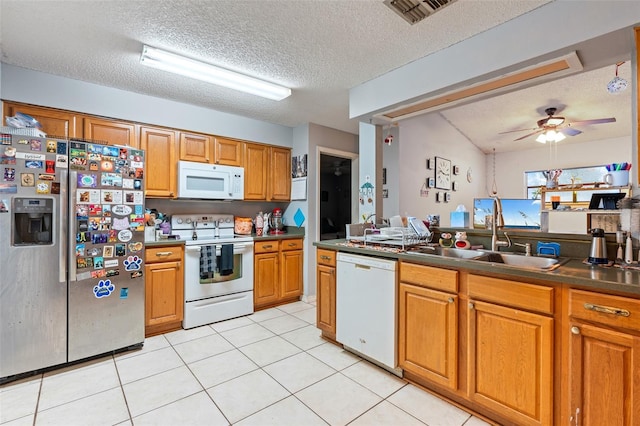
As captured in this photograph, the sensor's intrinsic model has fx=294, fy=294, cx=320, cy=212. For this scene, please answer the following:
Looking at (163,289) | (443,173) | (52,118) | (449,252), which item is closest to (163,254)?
(163,289)

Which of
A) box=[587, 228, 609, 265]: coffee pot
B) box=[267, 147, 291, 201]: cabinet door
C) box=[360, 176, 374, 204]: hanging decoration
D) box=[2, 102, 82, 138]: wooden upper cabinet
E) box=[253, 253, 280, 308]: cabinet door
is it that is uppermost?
box=[2, 102, 82, 138]: wooden upper cabinet

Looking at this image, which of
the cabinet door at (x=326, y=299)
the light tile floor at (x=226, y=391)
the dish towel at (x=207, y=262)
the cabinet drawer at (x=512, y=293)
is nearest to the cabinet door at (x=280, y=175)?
the dish towel at (x=207, y=262)

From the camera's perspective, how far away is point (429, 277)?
1.93m

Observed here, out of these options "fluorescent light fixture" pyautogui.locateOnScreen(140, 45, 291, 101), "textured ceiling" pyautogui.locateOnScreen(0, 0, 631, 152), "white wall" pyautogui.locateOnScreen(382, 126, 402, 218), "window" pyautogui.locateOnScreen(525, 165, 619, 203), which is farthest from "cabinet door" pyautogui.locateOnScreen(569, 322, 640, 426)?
"window" pyautogui.locateOnScreen(525, 165, 619, 203)

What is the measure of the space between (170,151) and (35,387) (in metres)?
2.21

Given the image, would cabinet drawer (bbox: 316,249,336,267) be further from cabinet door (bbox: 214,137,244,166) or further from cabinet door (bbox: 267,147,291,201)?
cabinet door (bbox: 214,137,244,166)

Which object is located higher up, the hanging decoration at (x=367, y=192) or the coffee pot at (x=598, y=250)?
the hanging decoration at (x=367, y=192)

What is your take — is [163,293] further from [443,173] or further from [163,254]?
[443,173]

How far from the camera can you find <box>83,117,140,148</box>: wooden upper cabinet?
8.96 ft

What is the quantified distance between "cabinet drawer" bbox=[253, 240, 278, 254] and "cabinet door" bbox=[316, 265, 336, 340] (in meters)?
1.07

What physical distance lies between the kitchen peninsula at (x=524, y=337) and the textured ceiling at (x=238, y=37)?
1499mm

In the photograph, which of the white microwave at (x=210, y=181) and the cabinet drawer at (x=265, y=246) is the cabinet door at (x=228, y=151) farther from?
the cabinet drawer at (x=265, y=246)

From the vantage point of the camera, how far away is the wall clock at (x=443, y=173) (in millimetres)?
4590

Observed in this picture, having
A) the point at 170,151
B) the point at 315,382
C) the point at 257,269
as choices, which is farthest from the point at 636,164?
the point at 170,151
